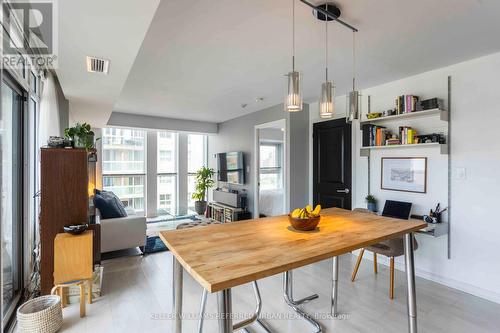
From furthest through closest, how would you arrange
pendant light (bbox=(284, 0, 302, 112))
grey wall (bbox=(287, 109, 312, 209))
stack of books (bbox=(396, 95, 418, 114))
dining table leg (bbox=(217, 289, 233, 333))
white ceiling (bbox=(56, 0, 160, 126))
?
grey wall (bbox=(287, 109, 312, 209)) → stack of books (bbox=(396, 95, 418, 114)) → pendant light (bbox=(284, 0, 302, 112)) → white ceiling (bbox=(56, 0, 160, 126)) → dining table leg (bbox=(217, 289, 233, 333))

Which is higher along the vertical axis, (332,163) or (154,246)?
(332,163)

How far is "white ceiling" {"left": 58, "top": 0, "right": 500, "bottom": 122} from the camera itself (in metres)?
1.78

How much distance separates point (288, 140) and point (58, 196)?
325 cm

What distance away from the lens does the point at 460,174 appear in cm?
279

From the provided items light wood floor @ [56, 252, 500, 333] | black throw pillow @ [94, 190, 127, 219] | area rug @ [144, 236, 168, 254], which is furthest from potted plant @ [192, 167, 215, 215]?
light wood floor @ [56, 252, 500, 333]

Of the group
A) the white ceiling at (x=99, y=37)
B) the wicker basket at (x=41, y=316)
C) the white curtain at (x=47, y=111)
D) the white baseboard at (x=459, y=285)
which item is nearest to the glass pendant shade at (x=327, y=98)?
the white ceiling at (x=99, y=37)

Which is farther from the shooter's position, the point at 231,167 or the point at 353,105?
the point at 231,167

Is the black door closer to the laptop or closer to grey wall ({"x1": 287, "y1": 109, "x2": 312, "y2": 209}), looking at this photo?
grey wall ({"x1": 287, "y1": 109, "x2": 312, "y2": 209})

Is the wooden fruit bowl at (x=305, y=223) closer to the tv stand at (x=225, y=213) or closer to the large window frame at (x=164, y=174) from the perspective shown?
the tv stand at (x=225, y=213)

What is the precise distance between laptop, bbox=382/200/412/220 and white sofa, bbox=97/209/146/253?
3386 millimetres

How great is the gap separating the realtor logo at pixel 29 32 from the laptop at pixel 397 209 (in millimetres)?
3791

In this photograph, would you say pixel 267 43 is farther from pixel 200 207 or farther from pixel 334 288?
pixel 200 207

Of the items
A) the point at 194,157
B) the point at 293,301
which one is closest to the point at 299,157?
the point at 293,301

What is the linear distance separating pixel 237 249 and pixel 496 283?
294cm
